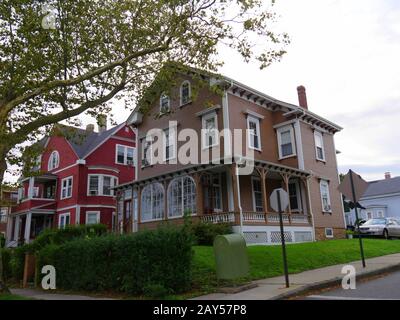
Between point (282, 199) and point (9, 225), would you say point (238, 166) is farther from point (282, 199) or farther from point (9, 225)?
point (9, 225)

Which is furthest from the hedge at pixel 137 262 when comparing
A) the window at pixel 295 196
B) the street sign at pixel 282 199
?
the window at pixel 295 196

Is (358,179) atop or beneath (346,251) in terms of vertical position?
atop

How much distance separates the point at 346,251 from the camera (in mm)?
16703

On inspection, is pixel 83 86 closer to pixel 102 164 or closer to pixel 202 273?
pixel 202 273

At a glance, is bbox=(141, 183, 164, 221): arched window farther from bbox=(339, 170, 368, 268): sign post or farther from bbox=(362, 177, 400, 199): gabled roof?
bbox=(362, 177, 400, 199): gabled roof

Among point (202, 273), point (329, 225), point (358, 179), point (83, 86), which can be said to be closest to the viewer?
point (202, 273)

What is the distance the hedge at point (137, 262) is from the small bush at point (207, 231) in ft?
19.9

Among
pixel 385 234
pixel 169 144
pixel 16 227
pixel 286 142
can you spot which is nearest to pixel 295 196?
pixel 286 142

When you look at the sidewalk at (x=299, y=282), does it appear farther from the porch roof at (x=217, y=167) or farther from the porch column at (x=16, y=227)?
the porch column at (x=16, y=227)

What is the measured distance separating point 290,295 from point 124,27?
10460 mm

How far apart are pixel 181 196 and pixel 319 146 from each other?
33.7 feet

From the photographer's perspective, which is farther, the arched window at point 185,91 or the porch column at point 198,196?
the arched window at point 185,91

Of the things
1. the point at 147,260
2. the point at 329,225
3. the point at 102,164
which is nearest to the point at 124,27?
the point at 147,260

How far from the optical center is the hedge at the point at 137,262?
32.8 feet
